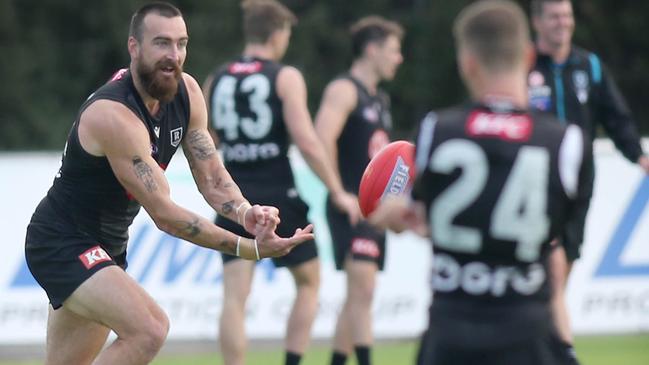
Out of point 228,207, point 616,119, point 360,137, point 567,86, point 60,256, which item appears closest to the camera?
point 60,256

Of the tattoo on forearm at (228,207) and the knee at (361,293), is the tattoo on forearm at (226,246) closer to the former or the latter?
the tattoo on forearm at (228,207)

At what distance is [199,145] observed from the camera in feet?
22.5

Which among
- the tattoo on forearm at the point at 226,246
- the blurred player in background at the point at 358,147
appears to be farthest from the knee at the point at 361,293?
the tattoo on forearm at the point at 226,246

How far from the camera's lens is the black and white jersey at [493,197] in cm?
461

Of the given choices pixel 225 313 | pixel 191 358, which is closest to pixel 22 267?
pixel 191 358

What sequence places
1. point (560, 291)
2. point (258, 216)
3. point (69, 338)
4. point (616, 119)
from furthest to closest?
point (616, 119), point (560, 291), point (69, 338), point (258, 216)

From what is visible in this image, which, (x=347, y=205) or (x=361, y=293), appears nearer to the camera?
(x=347, y=205)

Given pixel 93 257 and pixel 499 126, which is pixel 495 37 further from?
pixel 93 257

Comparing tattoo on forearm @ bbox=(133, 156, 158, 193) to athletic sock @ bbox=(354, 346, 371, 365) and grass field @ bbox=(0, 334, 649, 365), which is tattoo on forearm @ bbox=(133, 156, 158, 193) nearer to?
athletic sock @ bbox=(354, 346, 371, 365)

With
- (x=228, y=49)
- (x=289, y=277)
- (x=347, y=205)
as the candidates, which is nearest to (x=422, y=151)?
(x=347, y=205)

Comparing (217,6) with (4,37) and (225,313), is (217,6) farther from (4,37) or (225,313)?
(225,313)

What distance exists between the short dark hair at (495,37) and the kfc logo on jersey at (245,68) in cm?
440

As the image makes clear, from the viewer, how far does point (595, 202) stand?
38.9ft

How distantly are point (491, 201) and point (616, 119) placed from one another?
4336mm
